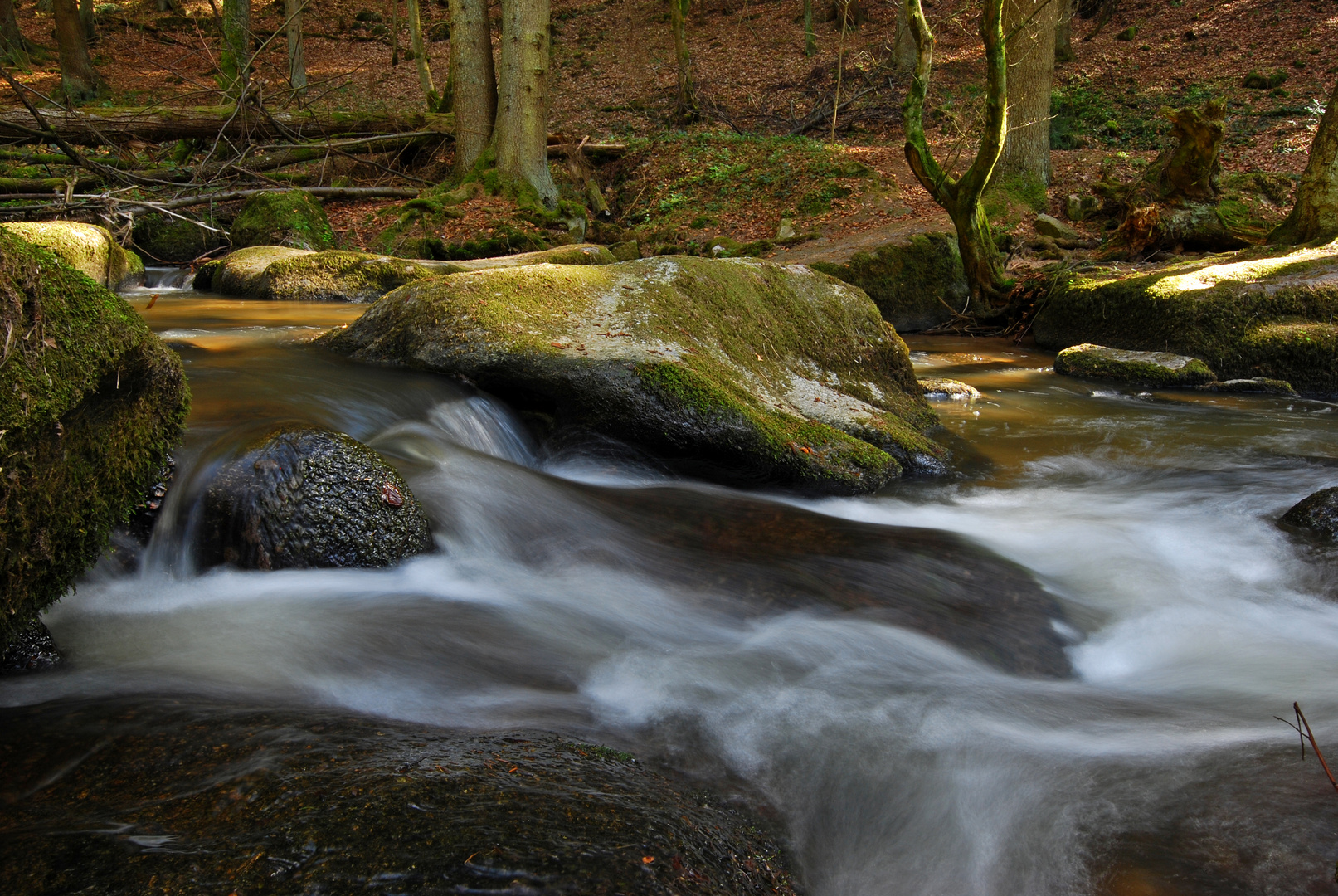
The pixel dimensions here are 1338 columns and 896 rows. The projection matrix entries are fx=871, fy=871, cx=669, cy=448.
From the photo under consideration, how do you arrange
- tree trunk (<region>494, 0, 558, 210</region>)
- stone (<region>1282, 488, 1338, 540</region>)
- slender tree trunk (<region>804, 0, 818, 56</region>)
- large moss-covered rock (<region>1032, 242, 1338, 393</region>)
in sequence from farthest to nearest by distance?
slender tree trunk (<region>804, 0, 818, 56</region>) → tree trunk (<region>494, 0, 558, 210</region>) → large moss-covered rock (<region>1032, 242, 1338, 393</region>) → stone (<region>1282, 488, 1338, 540</region>)

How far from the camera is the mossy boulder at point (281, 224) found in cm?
1269

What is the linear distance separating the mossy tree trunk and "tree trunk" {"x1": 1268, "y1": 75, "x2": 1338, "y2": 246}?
308 centimetres

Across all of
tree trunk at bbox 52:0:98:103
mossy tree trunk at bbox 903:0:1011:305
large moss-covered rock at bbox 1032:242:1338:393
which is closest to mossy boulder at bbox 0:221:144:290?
mossy tree trunk at bbox 903:0:1011:305

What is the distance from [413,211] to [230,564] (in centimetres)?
1114

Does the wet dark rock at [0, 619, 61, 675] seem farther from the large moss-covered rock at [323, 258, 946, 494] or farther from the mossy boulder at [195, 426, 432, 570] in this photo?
the large moss-covered rock at [323, 258, 946, 494]

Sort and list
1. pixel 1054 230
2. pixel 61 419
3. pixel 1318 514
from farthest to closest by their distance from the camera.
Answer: pixel 1054 230 < pixel 1318 514 < pixel 61 419

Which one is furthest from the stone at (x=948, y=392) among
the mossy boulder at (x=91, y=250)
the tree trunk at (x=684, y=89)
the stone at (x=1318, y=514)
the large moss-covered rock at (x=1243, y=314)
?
the tree trunk at (x=684, y=89)

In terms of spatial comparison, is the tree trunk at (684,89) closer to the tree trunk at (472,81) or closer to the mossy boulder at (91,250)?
the tree trunk at (472,81)

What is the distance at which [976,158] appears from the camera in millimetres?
10461

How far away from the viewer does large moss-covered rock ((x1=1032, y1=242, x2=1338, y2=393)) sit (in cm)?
796

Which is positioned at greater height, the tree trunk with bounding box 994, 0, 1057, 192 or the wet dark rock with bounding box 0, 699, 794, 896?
the tree trunk with bounding box 994, 0, 1057, 192

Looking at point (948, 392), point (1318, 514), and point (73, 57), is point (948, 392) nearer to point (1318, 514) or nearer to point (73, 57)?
point (1318, 514)

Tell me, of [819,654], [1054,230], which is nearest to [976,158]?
[1054,230]

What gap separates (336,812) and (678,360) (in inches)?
137
